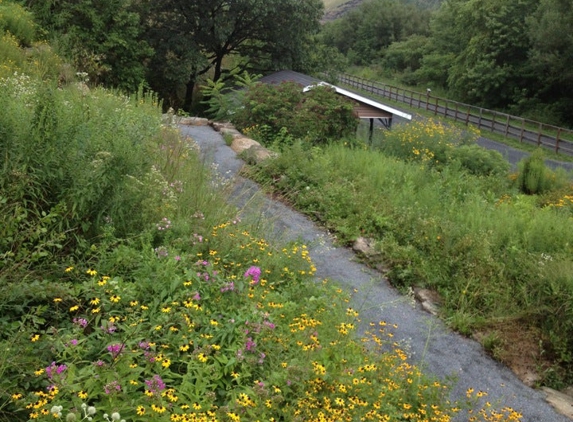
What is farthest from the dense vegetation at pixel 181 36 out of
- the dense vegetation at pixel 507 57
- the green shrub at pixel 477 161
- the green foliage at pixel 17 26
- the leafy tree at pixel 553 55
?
the dense vegetation at pixel 507 57

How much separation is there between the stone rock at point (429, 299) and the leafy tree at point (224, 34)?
786 inches

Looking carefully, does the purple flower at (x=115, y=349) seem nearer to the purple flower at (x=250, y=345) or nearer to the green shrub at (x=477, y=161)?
the purple flower at (x=250, y=345)

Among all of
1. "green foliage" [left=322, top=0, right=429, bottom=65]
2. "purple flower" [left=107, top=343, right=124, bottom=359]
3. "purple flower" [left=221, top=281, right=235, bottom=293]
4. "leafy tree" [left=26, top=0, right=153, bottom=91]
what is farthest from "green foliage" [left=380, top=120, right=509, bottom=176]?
"green foliage" [left=322, top=0, right=429, bottom=65]

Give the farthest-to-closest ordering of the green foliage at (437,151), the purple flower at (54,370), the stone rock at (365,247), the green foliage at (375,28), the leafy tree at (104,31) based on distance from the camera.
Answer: the green foliage at (375,28) → the leafy tree at (104,31) → the green foliage at (437,151) → the stone rock at (365,247) → the purple flower at (54,370)

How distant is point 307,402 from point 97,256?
177 cm

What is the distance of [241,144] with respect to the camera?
454 inches

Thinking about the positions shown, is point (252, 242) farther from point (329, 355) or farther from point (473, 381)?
point (473, 381)

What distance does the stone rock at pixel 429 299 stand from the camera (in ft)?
20.7

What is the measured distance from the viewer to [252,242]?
4.81 metres

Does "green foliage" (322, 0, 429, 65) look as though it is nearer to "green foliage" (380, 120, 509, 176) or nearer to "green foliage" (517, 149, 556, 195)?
"green foliage" (517, 149, 556, 195)

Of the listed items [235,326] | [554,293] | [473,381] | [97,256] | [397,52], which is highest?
[397,52]

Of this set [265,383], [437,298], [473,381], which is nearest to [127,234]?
[265,383]

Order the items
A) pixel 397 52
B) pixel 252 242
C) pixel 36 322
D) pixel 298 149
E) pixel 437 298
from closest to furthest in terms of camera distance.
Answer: pixel 36 322 < pixel 252 242 < pixel 437 298 < pixel 298 149 < pixel 397 52

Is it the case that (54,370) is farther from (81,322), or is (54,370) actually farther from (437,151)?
(437,151)
